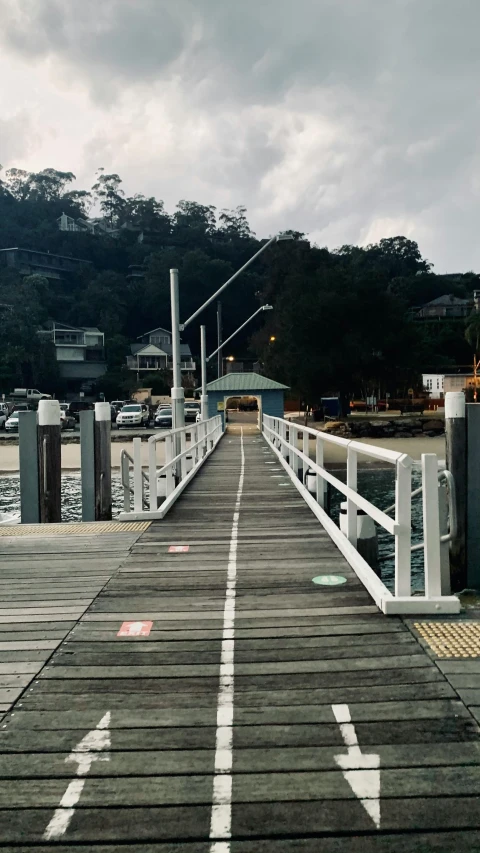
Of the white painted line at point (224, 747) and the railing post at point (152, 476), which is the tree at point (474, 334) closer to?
the railing post at point (152, 476)

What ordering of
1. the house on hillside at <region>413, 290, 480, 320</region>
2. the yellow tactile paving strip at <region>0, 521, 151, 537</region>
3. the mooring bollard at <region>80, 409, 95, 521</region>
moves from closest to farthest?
the yellow tactile paving strip at <region>0, 521, 151, 537</region>
the mooring bollard at <region>80, 409, 95, 521</region>
the house on hillside at <region>413, 290, 480, 320</region>

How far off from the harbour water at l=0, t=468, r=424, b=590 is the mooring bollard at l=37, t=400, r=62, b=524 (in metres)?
5.65

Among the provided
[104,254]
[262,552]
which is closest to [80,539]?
[262,552]

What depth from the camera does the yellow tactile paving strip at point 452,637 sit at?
3.71 meters

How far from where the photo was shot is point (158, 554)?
6.47m

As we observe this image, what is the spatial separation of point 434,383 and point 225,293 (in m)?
42.0

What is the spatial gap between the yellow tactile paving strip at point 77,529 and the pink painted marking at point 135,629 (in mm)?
3187

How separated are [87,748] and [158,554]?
12.0 feet

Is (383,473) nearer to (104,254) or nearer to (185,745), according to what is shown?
(185,745)

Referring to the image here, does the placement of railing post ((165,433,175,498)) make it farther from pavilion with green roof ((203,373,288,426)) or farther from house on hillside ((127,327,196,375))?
house on hillside ((127,327,196,375))

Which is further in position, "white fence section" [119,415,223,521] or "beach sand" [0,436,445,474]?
"beach sand" [0,436,445,474]

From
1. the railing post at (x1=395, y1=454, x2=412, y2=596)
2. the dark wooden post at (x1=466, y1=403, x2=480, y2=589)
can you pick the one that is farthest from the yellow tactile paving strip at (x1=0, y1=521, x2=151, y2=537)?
Answer: the railing post at (x1=395, y1=454, x2=412, y2=596)

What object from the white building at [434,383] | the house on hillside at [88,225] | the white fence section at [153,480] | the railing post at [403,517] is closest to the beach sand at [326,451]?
the white fence section at [153,480]

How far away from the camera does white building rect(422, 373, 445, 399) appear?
257 ft
